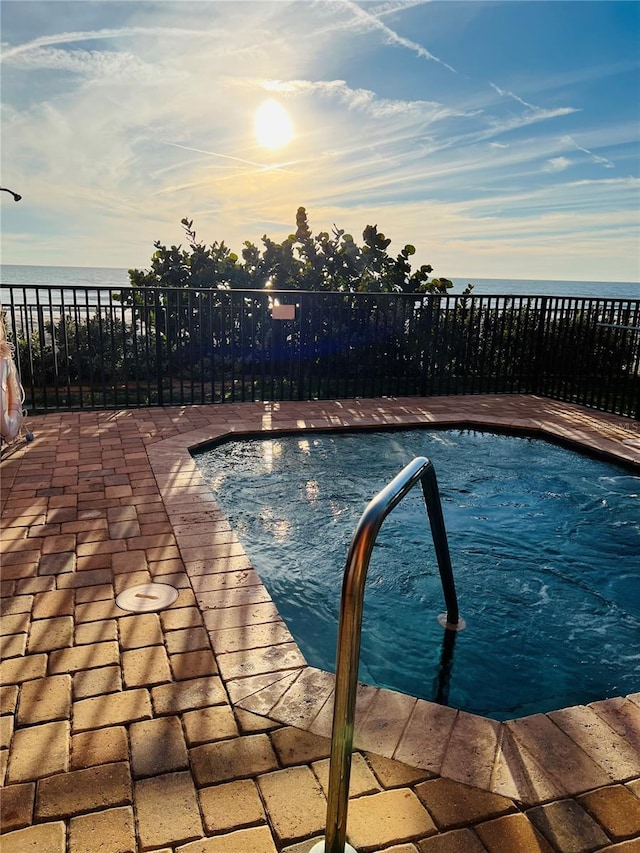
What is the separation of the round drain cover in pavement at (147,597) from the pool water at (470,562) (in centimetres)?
53

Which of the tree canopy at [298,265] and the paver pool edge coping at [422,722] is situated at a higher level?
the tree canopy at [298,265]

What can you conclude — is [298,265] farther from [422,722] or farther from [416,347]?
[422,722]

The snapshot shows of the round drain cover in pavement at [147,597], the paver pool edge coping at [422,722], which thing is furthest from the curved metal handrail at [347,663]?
the round drain cover in pavement at [147,597]

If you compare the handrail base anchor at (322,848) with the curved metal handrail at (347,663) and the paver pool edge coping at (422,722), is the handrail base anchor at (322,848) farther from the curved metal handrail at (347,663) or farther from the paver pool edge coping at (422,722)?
the paver pool edge coping at (422,722)

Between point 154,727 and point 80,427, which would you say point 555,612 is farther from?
point 80,427

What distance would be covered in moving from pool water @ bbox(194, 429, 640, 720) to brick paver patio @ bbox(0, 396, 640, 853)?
11.9 inches

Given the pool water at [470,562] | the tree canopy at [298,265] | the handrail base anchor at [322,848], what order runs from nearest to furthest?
the handrail base anchor at [322,848]
the pool water at [470,562]
the tree canopy at [298,265]

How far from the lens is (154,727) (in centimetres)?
181

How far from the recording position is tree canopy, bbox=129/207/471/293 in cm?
982

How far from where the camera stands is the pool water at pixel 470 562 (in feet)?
7.74

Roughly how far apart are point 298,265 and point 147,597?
832cm

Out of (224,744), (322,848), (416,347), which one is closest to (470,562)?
(224,744)

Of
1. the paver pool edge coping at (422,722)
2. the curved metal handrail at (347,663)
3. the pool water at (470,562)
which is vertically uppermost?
the curved metal handrail at (347,663)

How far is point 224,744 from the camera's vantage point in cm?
174
